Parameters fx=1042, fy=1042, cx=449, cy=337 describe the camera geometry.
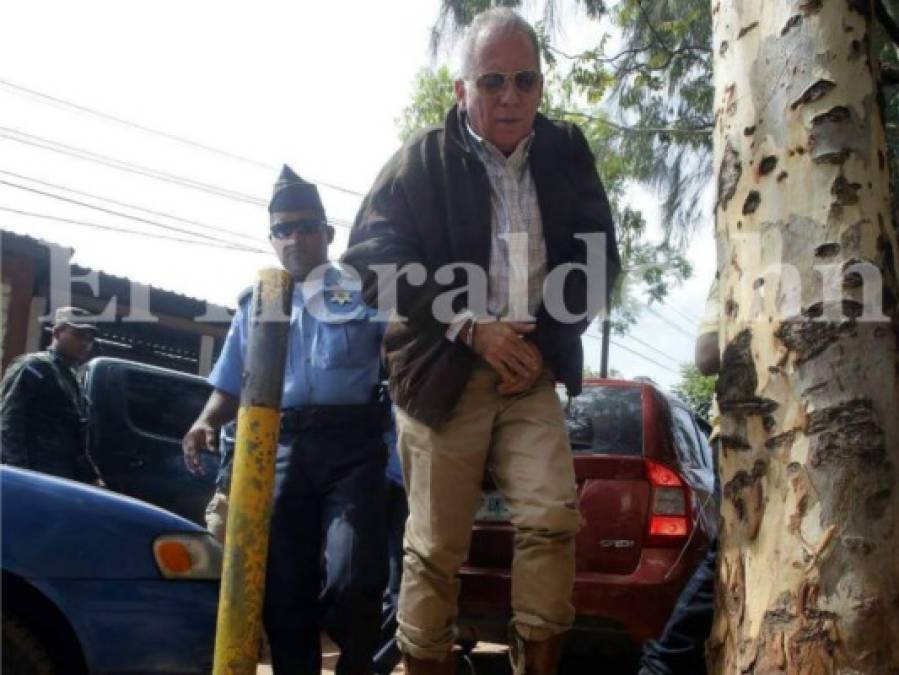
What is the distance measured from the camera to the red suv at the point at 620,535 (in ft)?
14.4

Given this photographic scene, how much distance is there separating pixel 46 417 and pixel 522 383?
4208 mm

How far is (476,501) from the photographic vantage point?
2.79 metres

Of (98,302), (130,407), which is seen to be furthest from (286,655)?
(98,302)

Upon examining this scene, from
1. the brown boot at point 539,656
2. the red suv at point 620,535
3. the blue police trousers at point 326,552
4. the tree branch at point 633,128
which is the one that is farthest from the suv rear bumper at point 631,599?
the tree branch at point 633,128

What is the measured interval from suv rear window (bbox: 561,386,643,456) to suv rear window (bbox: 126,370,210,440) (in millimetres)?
3303

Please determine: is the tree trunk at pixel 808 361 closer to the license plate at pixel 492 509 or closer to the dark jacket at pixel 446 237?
the dark jacket at pixel 446 237

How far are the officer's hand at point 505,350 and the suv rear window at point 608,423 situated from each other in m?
2.04

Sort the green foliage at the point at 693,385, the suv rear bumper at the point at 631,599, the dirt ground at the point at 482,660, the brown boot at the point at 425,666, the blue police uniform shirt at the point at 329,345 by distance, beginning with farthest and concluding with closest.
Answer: the green foliage at the point at 693,385, the dirt ground at the point at 482,660, the suv rear bumper at the point at 631,599, the blue police uniform shirt at the point at 329,345, the brown boot at the point at 425,666

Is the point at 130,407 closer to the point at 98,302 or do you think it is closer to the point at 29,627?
the point at 29,627

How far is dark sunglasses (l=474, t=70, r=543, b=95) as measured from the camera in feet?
9.30

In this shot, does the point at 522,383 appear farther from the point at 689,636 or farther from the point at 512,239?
the point at 689,636

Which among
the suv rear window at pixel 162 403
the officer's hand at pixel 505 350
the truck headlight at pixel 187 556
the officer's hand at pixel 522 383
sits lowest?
the truck headlight at pixel 187 556

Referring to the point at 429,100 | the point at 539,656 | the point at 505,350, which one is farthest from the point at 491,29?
the point at 429,100

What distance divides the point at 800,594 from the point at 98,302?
12.6 m
